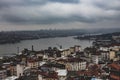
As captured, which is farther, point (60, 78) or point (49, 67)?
point (49, 67)

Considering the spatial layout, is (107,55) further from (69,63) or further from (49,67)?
(49,67)

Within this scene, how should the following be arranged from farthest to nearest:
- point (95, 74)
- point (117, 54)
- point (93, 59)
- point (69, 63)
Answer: point (117, 54) < point (93, 59) < point (69, 63) < point (95, 74)

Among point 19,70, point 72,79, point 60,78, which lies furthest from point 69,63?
point 72,79

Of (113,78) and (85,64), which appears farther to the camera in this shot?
(85,64)

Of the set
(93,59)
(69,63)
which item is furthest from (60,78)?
(93,59)

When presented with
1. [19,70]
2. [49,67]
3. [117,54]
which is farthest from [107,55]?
[19,70]

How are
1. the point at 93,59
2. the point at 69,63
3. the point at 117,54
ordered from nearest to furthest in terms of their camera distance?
1. the point at 69,63
2. the point at 93,59
3. the point at 117,54

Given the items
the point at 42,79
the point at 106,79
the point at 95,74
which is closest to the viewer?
the point at 106,79

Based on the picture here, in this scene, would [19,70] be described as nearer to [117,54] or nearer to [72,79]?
[72,79]

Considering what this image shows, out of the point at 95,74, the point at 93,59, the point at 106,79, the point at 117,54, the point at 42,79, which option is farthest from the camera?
the point at 117,54
